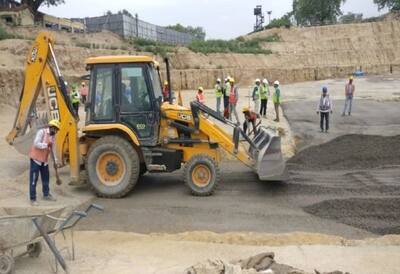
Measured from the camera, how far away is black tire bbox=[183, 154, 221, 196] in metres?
10.0

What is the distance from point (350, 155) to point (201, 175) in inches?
187

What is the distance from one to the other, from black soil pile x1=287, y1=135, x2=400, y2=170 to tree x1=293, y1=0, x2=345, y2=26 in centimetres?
6435

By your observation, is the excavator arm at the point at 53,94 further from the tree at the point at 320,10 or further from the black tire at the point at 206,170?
the tree at the point at 320,10

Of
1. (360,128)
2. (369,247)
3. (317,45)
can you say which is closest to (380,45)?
(317,45)

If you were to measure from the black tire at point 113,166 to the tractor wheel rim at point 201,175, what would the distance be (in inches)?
43.5

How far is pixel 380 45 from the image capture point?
59.1 metres

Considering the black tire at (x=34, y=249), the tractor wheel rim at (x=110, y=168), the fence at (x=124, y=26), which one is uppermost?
the fence at (x=124, y=26)

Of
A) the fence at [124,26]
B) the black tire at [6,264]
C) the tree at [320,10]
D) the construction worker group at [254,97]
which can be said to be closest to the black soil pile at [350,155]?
the construction worker group at [254,97]

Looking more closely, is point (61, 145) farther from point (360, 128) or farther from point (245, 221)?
point (360, 128)

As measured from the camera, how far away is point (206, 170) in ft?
33.1

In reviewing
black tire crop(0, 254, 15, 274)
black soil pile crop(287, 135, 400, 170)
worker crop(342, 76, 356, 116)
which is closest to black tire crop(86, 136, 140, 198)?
black tire crop(0, 254, 15, 274)

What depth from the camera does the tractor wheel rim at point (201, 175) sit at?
33.0 ft

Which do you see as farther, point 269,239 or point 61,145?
point 61,145

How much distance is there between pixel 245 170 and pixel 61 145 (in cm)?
426
